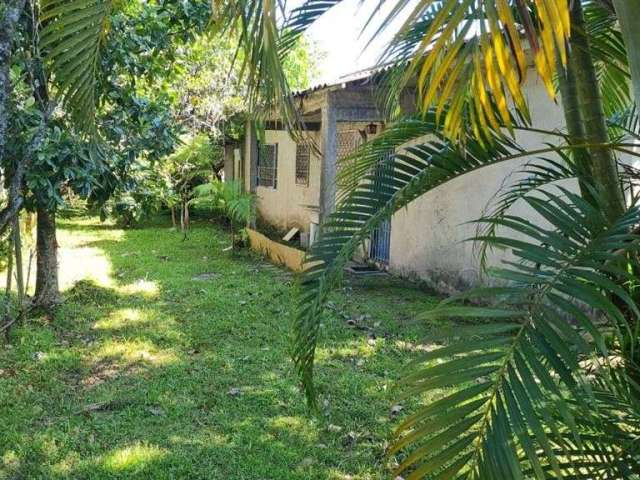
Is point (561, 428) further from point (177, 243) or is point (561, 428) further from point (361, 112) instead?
point (177, 243)

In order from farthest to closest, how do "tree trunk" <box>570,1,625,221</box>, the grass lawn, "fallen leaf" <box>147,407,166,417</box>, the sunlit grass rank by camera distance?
"fallen leaf" <box>147,407,166,417</box> < the grass lawn < the sunlit grass < "tree trunk" <box>570,1,625,221</box>

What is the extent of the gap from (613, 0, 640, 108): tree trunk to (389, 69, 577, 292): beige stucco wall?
478 cm

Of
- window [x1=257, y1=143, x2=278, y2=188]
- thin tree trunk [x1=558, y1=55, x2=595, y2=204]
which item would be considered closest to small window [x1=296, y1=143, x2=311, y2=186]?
window [x1=257, y1=143, x2=278, y2=188]

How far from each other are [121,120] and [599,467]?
16.3 ft

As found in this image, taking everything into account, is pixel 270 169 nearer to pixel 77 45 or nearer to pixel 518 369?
pixel 77 45

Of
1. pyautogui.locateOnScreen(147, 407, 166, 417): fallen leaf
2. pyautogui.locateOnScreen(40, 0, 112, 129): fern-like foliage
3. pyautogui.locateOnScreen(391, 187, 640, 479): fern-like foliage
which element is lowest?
Result: pyautogui.locateOnScreen(147, 407, 166, 417): fallen leaf

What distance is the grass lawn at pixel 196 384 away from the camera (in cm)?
336

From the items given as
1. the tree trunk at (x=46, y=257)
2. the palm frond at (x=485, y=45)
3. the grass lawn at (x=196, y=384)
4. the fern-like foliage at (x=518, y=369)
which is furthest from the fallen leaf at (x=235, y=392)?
the palm frond at (x=485, y=45)

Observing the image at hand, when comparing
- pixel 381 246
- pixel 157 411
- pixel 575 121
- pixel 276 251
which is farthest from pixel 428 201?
pixel 575 121

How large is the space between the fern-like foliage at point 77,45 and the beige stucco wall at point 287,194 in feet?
28.9

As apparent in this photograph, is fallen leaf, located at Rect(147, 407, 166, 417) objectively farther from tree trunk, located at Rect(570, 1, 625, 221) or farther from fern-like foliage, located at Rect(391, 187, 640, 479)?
tree trunk, located at Rect(570, 1, 625, 221)

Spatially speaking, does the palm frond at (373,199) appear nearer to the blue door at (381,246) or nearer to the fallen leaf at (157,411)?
the fallen leaf at (157,411)

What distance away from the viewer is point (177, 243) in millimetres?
12047

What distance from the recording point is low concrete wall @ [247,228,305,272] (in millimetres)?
9336
